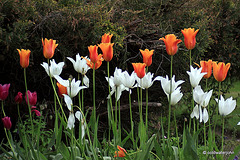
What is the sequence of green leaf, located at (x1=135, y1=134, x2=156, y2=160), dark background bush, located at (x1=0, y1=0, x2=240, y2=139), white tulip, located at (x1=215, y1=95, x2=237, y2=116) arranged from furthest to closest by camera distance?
dark background bush, located at (x1=0, y1=0, x2=240, y2=139) < white tulip, located at (x1=215, y1=95, x2=237, y2=116) < green leaf, located at (x1=135, y1=134, x2=156, y2=160)

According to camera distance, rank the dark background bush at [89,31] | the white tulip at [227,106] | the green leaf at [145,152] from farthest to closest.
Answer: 1. the dark background bush at [89,31]
2. the white tulip at [227,106]
3. the green leaf at [145,152]

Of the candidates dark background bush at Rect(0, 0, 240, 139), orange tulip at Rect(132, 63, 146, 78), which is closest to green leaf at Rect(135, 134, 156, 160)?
orange tulip at Rect(132, 63, 146, 78)

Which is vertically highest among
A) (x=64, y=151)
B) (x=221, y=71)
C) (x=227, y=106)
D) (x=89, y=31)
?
(x=89, y=31)

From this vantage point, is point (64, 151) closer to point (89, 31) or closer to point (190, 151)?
point (190, 151)

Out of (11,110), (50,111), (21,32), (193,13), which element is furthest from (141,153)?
(193,13)

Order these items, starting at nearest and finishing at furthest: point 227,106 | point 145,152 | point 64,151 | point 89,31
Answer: point 145,152
point 227,106
point 64,151
point 89,31

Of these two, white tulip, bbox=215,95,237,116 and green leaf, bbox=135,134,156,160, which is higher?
white tulip, bbox=215,95,237,116

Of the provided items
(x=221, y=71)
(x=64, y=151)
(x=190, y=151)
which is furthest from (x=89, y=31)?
(x=190, y=151)

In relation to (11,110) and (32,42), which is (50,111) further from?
(32,42)

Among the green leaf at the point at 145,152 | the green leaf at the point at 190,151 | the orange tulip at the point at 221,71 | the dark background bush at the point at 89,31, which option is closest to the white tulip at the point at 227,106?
the orange tulip at the point at 221,71

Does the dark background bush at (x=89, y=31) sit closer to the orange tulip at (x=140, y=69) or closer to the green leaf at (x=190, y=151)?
the orange tulip at (x=140, y=69)

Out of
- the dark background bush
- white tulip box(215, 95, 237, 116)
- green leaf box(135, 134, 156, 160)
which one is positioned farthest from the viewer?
the dark background bush

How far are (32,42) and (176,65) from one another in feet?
4.80

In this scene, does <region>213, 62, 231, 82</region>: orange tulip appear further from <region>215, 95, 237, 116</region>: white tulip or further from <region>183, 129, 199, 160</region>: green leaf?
<region>183, 129, 199, 160</region>: green leaf
